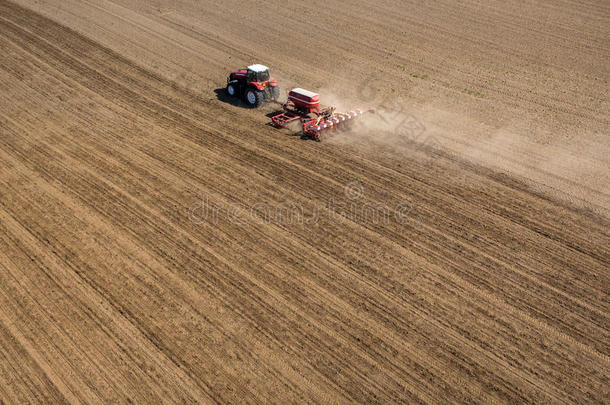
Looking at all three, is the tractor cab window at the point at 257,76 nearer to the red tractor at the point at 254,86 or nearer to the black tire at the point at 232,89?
the red tractor at the point at 254,86

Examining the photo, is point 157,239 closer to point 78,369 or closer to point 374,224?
point 78,369

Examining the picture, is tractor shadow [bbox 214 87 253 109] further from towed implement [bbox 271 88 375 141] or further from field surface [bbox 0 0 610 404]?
towed implement [bbox 271 88 375 141]

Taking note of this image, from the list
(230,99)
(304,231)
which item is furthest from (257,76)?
(304,231)

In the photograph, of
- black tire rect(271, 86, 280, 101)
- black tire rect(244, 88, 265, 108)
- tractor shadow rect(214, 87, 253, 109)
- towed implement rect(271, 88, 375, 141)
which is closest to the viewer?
towed implement rect(271, 88, 375, 141)

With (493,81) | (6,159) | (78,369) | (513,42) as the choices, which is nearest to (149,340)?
(78,369)

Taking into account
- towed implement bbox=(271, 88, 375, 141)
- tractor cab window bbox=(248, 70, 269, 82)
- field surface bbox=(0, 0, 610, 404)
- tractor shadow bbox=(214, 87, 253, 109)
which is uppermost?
tractor cab window bbox=(248, 70, 269, 82)

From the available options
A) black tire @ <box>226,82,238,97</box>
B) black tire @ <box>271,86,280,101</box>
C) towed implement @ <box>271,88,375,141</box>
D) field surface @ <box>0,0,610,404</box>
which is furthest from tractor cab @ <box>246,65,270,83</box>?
towed implement @ <box>271,88,375,141</box>

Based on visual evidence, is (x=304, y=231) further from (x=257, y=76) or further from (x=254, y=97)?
(x=257, y=76)
